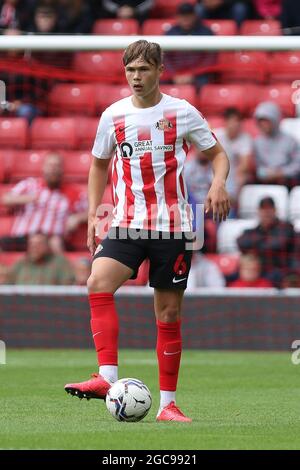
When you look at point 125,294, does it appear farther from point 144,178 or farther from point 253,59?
point 144,178

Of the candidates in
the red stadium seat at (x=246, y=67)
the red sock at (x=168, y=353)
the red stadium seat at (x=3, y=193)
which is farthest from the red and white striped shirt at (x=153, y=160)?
the red stadium seat at (x=246, y=67)

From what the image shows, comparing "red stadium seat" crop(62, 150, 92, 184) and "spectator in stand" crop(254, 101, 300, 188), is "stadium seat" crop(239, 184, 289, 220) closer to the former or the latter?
"spectator in stand" crop(254, 101, 300, 188)

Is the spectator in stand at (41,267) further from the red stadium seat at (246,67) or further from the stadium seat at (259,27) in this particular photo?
the stadium seat at (259,27)

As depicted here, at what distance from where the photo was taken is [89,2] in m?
16.2

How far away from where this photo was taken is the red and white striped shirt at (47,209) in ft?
43.4

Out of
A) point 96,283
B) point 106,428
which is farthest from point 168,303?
point 106,428

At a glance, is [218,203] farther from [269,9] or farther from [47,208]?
[269,9]

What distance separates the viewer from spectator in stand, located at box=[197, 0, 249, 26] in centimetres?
1557

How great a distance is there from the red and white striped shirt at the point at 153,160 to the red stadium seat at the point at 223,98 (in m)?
7.56

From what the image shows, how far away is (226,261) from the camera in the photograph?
12992 mm

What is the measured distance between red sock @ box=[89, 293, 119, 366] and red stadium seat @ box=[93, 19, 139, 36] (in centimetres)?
925

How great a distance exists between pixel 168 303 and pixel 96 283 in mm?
436

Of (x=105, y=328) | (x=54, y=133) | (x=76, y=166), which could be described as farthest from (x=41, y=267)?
(x=105, y=328)

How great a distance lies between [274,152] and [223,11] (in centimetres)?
314
